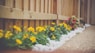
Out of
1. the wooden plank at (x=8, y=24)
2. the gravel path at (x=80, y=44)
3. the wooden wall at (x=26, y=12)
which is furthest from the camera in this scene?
the gravel path at (x=80, y=44)

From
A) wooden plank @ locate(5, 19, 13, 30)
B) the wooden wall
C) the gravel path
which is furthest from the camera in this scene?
the gravel path

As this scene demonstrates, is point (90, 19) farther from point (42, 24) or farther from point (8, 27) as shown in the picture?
point (8, 27)

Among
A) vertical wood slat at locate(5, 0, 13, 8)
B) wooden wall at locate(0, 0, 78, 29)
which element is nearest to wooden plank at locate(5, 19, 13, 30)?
wooden wall at locate(0, 0, 78, 29)

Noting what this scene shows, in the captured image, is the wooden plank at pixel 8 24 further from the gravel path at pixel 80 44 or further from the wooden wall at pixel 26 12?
the gravel path at pixel 80 44

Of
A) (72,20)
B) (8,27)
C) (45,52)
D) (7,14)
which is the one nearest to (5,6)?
(7,14)

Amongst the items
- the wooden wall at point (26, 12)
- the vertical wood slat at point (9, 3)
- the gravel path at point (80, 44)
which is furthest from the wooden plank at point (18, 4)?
the gravel path at point (80, 44)

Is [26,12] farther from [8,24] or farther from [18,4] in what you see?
[8,24]

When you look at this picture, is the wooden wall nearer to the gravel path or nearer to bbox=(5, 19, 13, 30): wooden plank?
bbox=(5, 19, 13, 30): wooden plank

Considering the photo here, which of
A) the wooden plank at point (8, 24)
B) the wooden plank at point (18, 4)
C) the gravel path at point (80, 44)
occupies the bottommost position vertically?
the gravel path at point (80, 44)

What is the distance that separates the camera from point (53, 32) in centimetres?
450

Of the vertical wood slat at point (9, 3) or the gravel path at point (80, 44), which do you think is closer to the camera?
the vertical wood slat at point (9, 3)

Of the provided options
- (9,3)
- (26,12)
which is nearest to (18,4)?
(26,12)

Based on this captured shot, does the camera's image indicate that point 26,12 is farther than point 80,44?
No

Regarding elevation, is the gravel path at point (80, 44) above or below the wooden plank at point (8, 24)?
below
